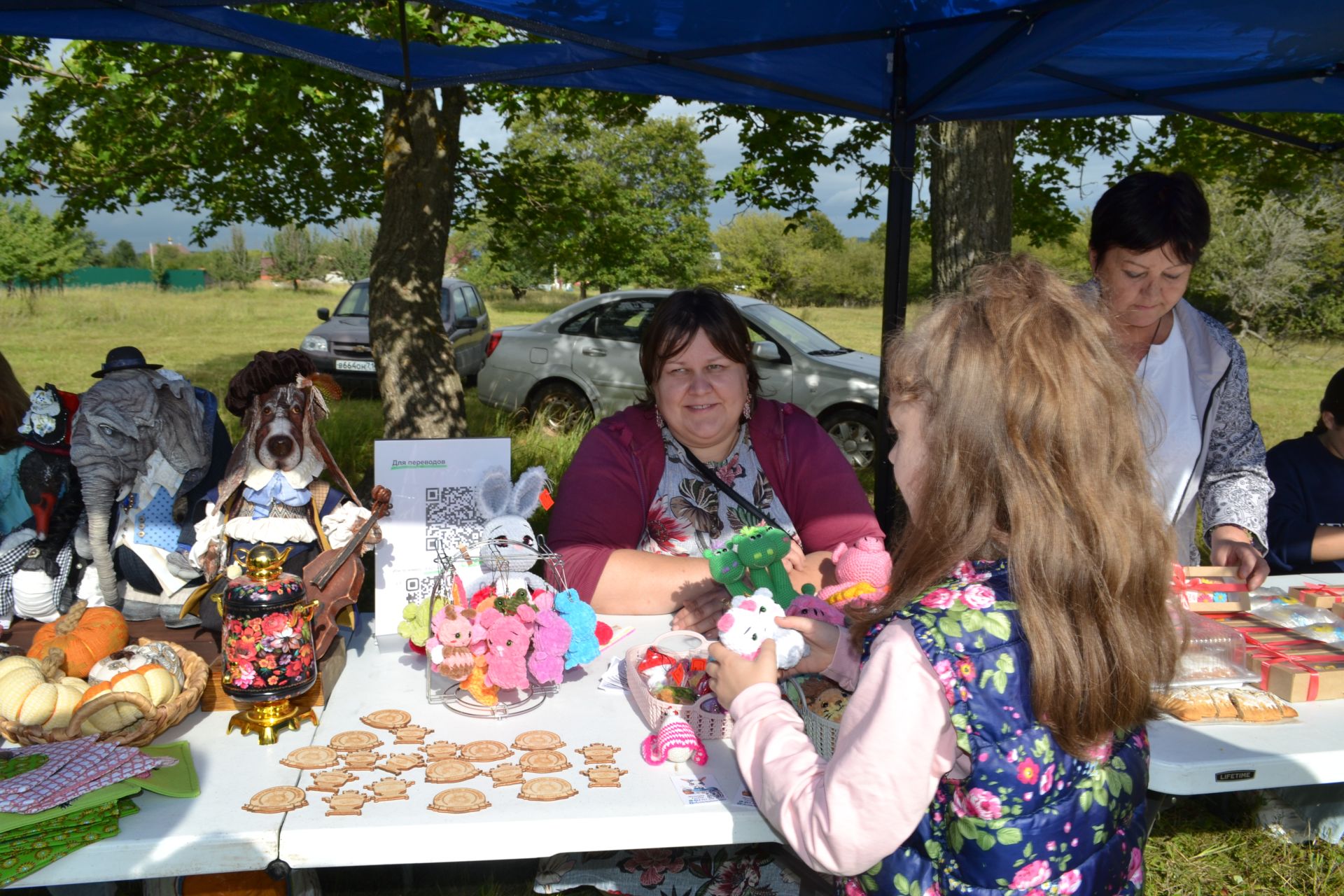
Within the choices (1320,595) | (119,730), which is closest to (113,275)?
(119,730)

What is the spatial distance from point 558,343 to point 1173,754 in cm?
726

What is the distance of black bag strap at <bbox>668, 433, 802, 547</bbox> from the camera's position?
2.29 meters

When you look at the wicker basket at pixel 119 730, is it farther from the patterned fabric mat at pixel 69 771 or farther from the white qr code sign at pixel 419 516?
the white qr code sign at pixel 419 516

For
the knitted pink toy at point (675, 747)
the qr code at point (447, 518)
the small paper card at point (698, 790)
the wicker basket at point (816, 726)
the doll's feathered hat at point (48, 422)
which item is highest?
the doll's feathered hat at point (48, 422)

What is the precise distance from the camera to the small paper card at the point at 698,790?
56.3 inches

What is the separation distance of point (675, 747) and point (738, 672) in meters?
0.26

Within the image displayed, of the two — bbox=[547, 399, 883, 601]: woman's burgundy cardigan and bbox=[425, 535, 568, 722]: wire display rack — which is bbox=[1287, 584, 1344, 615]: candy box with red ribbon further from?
bbox=[425, 535, 568, 722]: wire display rack

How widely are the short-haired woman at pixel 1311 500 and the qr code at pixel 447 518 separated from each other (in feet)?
8.26

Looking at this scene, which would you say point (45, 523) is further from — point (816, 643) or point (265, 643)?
point (816, 643)

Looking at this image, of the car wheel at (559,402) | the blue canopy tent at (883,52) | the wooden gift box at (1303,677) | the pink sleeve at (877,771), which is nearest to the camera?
the pink sleeve at (877,771)

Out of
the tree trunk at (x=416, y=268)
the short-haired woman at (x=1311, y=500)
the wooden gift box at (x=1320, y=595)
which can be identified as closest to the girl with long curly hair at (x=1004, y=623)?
the wooden gift box at (x=1320, y=595)

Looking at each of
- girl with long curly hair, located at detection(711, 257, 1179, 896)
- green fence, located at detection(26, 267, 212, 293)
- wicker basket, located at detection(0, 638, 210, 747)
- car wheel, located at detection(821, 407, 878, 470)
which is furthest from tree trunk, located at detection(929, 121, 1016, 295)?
green fence, located at detection(26, 267, 212, 293)

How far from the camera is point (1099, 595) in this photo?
1.08 metres

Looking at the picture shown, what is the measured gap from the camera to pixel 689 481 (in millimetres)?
2354
